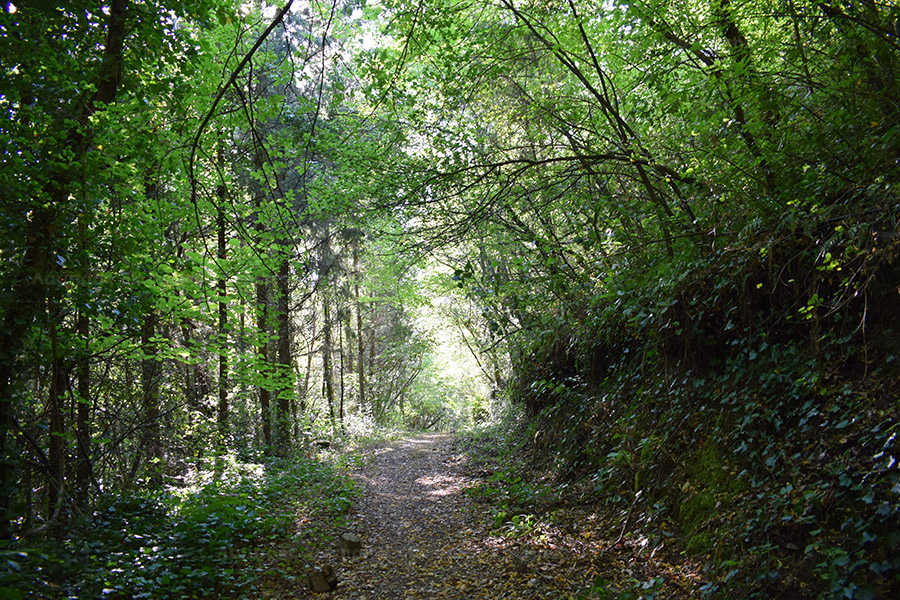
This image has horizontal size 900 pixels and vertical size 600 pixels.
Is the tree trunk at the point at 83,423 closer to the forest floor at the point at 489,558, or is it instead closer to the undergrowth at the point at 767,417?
the forest floor at the point at 489,558

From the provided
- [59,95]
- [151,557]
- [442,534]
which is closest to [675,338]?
[442,534]

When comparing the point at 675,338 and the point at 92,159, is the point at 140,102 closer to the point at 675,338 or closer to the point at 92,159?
the point at 92,159

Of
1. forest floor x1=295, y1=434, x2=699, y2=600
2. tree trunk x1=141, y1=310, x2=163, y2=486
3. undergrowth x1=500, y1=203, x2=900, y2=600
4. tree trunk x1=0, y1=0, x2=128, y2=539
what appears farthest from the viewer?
tree trunk x1=141, y1=310, x2=163, y2=486

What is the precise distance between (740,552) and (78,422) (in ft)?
26.1

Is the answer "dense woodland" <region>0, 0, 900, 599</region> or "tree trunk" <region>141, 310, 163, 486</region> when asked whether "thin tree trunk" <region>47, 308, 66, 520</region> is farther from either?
"tree trunk" <region>141, 310, 163, 486</region>

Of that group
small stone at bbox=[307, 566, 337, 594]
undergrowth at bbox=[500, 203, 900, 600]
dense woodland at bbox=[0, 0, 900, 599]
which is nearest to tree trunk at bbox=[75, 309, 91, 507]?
dense woodland at bbox=[0, 0, 900, 599]

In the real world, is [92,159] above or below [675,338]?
above

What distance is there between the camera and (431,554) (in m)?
6.11

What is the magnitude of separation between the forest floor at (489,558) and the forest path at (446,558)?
0.04 ft

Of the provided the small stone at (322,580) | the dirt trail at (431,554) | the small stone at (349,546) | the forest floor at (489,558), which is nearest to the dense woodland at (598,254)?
the forest floor at (489,558)

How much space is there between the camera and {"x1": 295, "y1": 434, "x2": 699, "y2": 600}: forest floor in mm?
4363

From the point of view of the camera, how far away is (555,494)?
6.79m

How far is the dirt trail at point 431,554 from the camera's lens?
4938 mm

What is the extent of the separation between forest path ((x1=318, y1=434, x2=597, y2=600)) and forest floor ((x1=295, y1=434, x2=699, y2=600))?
1cm
